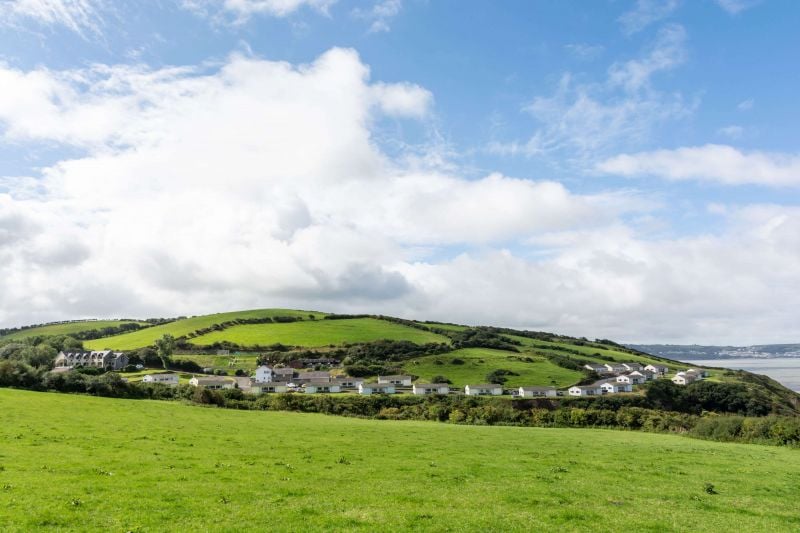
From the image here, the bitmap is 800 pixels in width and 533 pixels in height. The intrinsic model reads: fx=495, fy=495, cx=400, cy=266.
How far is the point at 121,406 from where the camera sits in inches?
2285

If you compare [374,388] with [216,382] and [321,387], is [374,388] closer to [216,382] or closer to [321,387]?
[321,387]

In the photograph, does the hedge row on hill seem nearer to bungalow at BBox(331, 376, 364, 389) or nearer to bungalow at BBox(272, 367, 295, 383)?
bungalow at BBox(331, 376, 364, 389)

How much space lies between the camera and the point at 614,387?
464 feet

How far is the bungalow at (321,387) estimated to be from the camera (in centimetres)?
13962

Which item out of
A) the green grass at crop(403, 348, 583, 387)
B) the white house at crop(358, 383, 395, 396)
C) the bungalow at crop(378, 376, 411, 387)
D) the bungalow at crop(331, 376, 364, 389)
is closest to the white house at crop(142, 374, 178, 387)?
the bungalow at crop(331, 376, 364, 389)

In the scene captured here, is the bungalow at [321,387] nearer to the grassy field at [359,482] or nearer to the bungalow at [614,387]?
the bungalow at [614,387]

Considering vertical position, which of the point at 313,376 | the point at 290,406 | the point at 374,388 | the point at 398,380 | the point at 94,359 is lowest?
the point at 374,388

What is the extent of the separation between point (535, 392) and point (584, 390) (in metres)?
15.3

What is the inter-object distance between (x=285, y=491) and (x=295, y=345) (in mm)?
182256

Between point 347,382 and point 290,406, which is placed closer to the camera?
point 290,406

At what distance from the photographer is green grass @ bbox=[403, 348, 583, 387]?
143750 millimetres

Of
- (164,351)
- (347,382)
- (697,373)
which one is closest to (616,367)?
(697,373)

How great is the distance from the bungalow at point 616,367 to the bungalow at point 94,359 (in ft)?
554

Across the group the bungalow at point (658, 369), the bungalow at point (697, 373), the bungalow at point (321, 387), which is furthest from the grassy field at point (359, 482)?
the bungalow at point (658, 369)
